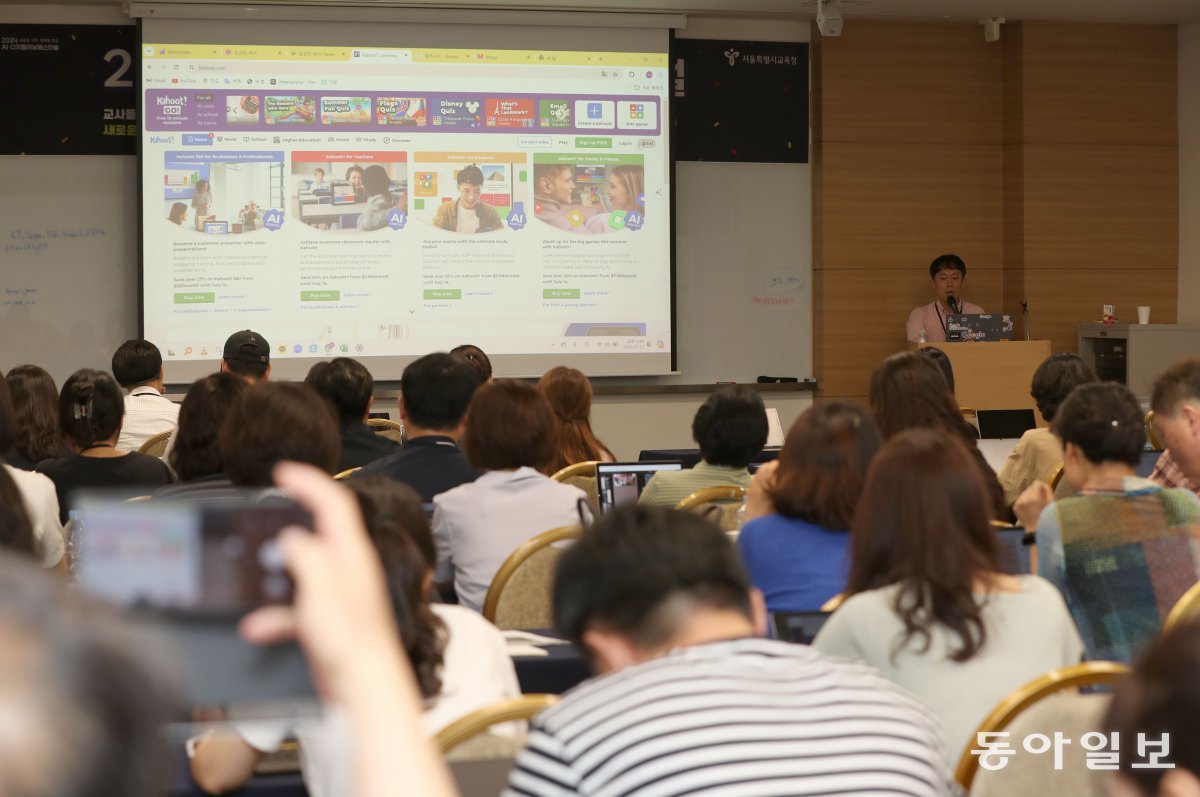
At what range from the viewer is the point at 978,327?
8312 mm

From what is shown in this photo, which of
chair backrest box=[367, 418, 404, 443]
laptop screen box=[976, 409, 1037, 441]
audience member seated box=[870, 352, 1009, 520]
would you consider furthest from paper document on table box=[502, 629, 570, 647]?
laptop screen box=[976, 409, 1037, 441]

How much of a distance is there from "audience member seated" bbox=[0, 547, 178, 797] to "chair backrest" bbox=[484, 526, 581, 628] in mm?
2406

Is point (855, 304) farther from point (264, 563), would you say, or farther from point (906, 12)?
point (264, 563)

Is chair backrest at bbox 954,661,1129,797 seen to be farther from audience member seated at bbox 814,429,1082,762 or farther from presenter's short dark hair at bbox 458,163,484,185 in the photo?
presenter's short dark hair at bbox 458,163,484,185

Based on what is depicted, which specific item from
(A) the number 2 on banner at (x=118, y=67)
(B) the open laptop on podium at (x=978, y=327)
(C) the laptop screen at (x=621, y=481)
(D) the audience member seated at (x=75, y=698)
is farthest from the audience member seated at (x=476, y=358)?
(D) the audience member seated at (x=75, y=698)

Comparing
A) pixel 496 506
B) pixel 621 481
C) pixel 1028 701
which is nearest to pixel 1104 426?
pixel 1028 701

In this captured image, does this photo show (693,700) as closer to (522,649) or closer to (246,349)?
(522,649)

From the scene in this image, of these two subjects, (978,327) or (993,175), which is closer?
(978,327)

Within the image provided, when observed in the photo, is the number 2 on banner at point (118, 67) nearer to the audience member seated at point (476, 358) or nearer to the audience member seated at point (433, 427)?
the audience member seated at point (476, 358)

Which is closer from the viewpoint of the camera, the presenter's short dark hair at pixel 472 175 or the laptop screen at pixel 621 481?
the laptop screen at pixel 621 481

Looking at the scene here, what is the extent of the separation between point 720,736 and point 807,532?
1448 millimetres

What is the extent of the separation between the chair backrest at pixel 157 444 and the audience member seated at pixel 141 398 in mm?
188

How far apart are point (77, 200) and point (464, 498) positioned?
5502mm

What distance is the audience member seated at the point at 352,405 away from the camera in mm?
4777
